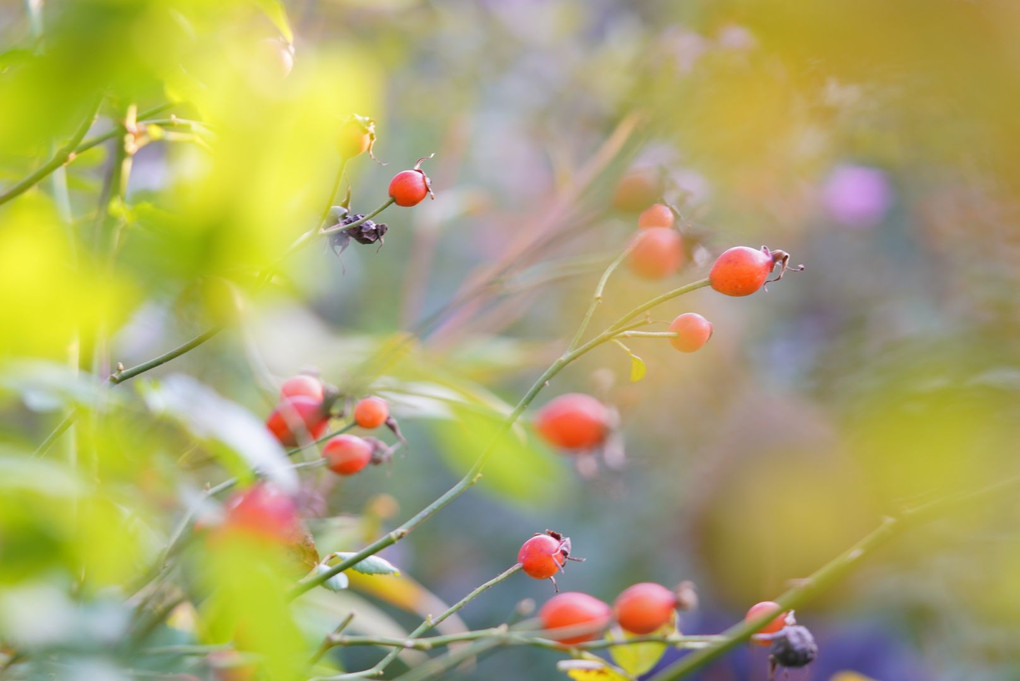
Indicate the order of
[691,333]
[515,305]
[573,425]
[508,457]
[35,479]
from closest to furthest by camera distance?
[35,479]
[691,333]
[508,457]
[573,425]
[515,305]

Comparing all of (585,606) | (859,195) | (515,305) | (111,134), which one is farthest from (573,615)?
(859,195)

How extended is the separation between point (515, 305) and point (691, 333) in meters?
0.76

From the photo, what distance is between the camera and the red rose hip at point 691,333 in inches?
15.8

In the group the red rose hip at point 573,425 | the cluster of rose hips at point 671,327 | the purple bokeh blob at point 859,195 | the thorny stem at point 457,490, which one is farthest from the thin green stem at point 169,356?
the purple bokeh blob at point 859,195

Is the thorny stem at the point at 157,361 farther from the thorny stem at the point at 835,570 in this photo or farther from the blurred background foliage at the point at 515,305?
the thorny stem at the point at 835,570

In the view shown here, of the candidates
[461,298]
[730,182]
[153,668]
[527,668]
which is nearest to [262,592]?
[153,668]

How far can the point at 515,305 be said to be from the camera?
1157 millimetres

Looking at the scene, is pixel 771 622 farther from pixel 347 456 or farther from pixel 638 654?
pixel 347 456

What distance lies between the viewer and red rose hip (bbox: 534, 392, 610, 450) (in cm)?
67

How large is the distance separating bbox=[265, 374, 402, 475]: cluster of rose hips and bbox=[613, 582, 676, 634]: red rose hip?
15 cm

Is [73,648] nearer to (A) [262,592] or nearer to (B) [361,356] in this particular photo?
(A) [262,592]

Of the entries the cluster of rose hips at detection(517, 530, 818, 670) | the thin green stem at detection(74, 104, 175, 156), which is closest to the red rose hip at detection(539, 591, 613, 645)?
the cluster of rose hips at detection(517, 530, 818, 670)

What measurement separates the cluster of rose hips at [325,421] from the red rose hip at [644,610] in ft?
0.50

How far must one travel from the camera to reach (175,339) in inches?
33.5
